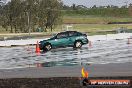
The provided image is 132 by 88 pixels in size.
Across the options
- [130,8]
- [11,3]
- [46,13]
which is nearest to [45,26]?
[46,13]

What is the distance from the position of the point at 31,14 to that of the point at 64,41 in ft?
196

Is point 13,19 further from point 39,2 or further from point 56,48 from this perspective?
point 56,48

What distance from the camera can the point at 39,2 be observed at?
94.1m

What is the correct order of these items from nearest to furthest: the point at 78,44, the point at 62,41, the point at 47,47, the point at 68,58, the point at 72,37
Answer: the point at 68,58
the point at 47,47
the point at 62,41
the point at 78,44
the point at 72,37

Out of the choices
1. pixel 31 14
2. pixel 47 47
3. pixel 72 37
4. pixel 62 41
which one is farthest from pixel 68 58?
pixel 31 14

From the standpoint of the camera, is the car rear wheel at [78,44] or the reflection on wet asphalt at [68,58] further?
the car rear wheel at [78,44]

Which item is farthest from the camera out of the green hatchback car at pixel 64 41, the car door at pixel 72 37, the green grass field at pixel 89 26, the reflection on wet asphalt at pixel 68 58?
the green grass field at pixel 89 26

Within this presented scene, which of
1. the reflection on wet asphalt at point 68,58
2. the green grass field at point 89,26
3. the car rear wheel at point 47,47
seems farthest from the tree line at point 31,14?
the reflection on wet asphalt at point 68,58

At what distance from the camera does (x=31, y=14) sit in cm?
9062

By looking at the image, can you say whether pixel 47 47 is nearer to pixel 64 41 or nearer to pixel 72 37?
pixel 64 41

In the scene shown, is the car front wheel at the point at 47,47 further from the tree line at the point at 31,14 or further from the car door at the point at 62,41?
the tree line at the point at 31,14

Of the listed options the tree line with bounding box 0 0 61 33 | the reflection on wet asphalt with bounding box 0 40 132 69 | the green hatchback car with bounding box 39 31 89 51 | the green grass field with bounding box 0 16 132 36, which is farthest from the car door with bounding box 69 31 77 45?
the tree line with bounding box 0 0 61 33

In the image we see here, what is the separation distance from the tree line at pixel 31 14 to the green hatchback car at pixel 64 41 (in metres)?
57.2

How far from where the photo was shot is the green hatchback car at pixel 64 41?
103 ft
